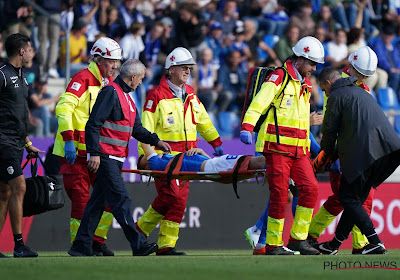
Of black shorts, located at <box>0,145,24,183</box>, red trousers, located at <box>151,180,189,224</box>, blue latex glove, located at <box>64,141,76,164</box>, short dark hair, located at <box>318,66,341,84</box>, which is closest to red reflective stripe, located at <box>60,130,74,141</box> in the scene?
blue latex glove, located at <box>64,141,76,164</box>

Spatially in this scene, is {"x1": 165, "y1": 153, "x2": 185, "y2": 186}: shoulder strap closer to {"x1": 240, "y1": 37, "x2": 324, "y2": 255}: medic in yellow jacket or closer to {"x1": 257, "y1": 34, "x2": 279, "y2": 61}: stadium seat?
{"x1": 240, "y1": 37, "x2": 324, "y2": 255}: medic in yellow jacket

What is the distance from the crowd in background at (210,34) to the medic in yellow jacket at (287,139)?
7.18m

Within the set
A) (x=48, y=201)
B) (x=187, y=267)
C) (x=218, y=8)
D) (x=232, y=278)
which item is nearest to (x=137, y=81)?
(x=48, y=201)

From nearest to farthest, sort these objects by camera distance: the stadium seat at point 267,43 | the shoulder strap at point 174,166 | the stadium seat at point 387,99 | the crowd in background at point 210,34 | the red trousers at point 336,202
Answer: the shoulder strap at point 174,166 → the red trousers at point 336,202 → the crowd in background at point 210,34 → the stadium seat at point 387,99 → the stadium seat at point 267,43

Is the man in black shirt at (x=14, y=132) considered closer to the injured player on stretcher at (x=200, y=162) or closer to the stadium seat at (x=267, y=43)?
the injured player on stretcher at (x=200, y=162)

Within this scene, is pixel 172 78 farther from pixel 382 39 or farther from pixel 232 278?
pixel 382 39

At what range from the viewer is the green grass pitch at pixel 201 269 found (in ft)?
23.7

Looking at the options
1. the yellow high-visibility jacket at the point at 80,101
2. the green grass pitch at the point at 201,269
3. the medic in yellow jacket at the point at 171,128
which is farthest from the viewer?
the medic in yellow jacket at the point at 171,128

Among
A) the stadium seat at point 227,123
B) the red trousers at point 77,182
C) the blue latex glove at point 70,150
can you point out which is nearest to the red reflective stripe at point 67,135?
the blue latex glove at point 70,150

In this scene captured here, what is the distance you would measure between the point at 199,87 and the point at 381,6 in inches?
235

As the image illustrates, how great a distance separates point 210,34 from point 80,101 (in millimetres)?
10064

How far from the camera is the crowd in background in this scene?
736 inches

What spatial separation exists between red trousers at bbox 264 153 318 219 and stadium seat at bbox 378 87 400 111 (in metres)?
10.5

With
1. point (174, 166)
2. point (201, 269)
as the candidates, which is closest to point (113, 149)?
point (174, 166)
